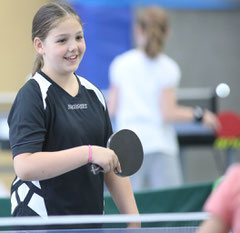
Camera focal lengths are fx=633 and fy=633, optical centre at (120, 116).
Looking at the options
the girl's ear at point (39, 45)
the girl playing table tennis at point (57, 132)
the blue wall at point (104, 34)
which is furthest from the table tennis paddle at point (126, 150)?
the blue wall at point (104, 34)

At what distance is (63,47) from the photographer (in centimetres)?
238

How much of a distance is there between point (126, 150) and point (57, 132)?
0.30m

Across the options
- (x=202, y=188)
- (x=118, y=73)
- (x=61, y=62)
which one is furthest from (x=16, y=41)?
(x=61, y=62)

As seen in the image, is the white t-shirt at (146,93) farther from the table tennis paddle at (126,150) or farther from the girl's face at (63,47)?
the girl's face at (63,47)

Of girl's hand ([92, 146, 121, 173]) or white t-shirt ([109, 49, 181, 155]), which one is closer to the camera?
girl's hand ([92, 146, 121, 173])

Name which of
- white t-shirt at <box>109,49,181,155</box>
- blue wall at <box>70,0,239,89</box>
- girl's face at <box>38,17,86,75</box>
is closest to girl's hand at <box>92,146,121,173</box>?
girl's face at <box>38,17,86,75</box>

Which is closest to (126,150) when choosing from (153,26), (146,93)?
(146,93)

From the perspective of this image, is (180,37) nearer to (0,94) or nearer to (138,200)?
(0,94)

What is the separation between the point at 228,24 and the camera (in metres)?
8.60

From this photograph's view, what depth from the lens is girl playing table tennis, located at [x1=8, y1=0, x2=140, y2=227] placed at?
2262 mm

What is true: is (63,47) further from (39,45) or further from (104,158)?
(104,158)

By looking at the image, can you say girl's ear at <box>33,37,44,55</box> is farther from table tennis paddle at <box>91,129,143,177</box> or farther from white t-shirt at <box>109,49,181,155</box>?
white t-shirt at <box>109,49,181,155</box>

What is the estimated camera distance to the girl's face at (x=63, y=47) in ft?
7.81

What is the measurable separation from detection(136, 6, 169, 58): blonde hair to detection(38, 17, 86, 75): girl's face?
222 cm
